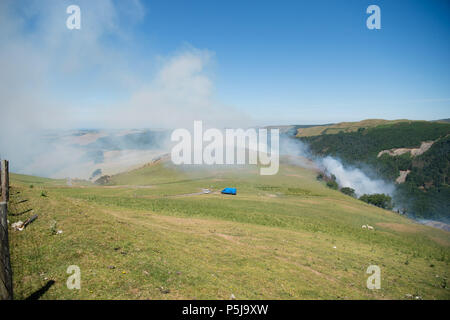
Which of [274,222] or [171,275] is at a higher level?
[171,275]

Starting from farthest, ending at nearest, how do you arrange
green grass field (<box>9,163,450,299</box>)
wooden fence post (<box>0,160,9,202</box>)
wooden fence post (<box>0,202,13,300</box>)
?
wooden fence post (<box>0,160,9,202</box>)
green grass field (<box>9,163,450,299</box>)
wooden fence post (<box>0,202,13,300</box>)

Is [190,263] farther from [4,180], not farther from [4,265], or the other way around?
[4,180]

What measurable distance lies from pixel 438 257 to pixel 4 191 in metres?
43.6

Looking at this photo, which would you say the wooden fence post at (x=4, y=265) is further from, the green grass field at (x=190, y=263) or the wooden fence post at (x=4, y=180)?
the wooden fence post at (x=4, y=180)

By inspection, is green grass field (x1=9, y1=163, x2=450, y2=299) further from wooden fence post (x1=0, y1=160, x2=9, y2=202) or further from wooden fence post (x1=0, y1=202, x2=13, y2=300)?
wooden fence post (x1=0, y1=202, x2=13, y2=300)

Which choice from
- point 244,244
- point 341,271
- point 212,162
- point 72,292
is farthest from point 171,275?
point 212,162

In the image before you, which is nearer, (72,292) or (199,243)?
(72,292)

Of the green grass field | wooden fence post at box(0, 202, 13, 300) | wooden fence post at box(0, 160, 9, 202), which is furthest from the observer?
wooden fence post at box(0, 160, 9, 202)

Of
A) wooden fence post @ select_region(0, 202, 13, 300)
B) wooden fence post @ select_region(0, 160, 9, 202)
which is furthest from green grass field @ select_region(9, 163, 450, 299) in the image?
wooden fence post @ select_region(0, 202, 13, 300)
